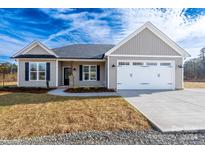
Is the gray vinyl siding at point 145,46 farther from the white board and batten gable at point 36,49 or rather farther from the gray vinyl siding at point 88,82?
the white board and batten gable at point 36,49

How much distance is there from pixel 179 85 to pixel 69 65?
10676 mm

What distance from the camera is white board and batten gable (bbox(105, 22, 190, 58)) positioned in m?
15.4

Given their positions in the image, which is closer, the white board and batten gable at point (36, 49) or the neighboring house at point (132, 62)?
the neighboring house at point (132, 62)

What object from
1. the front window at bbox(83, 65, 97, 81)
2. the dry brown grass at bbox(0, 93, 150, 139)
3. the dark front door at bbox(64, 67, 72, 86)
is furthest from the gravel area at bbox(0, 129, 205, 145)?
the dark front door at bbox(64, 67, 72, 86)

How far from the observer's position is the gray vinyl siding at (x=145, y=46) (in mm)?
15477

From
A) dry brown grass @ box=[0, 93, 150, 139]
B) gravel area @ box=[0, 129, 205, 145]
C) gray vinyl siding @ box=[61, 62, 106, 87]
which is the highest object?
gray vinyl siding @ box=[61, 62, 106, 87]

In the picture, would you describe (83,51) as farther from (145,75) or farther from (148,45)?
(145,75)

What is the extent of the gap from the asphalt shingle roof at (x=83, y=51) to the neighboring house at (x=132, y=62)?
51cm

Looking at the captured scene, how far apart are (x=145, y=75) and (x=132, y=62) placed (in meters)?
1.58

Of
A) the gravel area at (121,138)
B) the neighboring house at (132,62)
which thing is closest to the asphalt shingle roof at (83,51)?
the neighboring house at (132,62)

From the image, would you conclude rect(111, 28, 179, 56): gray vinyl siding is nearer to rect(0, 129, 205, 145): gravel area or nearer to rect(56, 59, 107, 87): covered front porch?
rect(56, 59, 107, 87): covered front porch

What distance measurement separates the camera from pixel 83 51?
64.5 ft

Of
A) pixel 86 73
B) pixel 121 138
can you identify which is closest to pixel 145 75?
pixel 86 73

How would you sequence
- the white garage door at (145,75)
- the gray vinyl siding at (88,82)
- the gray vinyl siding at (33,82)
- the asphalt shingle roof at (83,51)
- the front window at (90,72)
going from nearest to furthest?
the white garage door at (145,75) < the gray vinyl siding at (33,82) < the asphalt shingle roof at (83,51) < the gray vinyl siding at (88,82) < the front window at (90,72)
